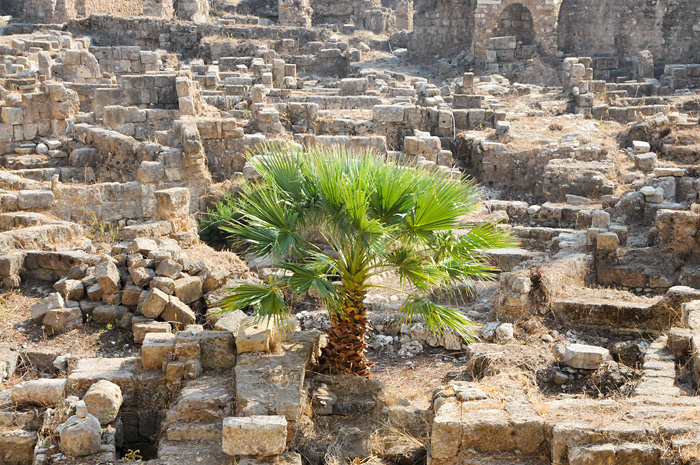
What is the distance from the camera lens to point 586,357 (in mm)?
9266

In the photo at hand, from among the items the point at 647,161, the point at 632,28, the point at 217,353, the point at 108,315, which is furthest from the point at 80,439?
the point at 632,28

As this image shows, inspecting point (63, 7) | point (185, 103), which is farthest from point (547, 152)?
point (63, 7)

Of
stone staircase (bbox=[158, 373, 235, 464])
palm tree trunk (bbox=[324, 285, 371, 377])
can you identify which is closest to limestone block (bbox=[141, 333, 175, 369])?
stone staircase (bbox=[158, 373, 235, 464])

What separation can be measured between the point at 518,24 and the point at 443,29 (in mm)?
2677

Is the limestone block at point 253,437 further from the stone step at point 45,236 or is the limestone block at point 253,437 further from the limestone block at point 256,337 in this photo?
the stone step at point 45,236

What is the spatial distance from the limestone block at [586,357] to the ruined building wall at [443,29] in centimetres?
2487

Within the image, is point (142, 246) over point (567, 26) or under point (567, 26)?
under

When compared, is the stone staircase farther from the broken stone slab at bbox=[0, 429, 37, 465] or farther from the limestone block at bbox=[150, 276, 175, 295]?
the limestone block at bbox=[150, 276, 175, 295]

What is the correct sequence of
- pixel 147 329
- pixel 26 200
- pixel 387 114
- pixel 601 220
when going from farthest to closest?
1. pixel 387 114
2. pixel 26 200
3. pixel 601 220
4. pixel 147 329

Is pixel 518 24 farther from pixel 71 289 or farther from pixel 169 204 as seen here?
pixel 71 289

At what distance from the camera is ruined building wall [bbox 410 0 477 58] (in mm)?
33188

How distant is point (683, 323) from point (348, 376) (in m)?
3.59

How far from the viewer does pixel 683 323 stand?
984cm

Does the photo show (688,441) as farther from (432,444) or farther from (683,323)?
(683,323)
